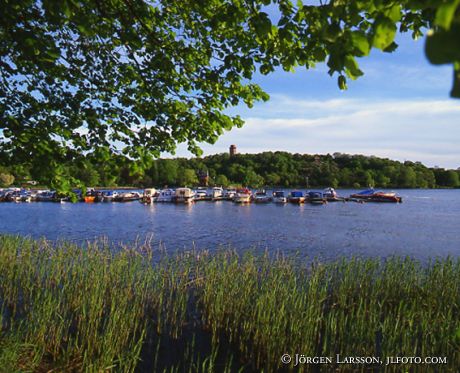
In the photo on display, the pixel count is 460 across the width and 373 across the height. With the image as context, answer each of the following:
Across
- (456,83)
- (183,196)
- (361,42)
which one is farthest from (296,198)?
(456,83)

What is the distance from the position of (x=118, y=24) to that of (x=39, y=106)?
2.28 metres

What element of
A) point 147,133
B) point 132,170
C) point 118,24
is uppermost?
point 118,24

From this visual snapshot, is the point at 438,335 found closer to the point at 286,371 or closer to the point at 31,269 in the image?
the point at 286,371

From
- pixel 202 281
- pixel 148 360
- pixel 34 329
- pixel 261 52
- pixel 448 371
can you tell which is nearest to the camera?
pixel 261 52

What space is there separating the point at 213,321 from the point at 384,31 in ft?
28.1

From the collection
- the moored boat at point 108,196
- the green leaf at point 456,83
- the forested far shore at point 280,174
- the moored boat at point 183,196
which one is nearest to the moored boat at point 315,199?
the moored boat at point 183,196

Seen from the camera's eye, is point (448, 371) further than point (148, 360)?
No

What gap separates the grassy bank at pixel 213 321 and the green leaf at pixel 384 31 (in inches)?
223

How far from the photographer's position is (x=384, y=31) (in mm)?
2041

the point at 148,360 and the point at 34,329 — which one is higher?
the point at 34,329

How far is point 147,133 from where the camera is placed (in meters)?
6.95

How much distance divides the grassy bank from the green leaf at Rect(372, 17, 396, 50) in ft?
18.6

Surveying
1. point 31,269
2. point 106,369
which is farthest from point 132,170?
point 31,269

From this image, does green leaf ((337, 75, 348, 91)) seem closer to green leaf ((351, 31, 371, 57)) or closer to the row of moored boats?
green leaf ((351, 31, 371, 57))
